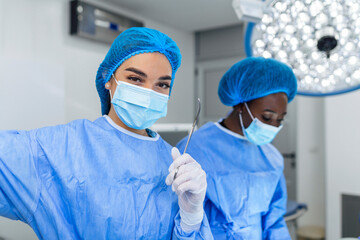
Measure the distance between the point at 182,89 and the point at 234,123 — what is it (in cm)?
221

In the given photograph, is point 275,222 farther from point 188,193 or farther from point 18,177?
point 18,177

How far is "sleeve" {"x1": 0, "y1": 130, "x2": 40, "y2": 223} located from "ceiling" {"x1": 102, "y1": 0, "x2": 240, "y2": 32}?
2.27m

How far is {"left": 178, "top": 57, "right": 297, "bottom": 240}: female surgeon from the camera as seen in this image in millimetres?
1126

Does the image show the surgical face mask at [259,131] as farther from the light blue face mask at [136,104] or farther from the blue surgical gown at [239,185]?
the light blue face mask at [136,104]

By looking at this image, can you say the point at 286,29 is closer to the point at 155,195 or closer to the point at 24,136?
the point at 155,195

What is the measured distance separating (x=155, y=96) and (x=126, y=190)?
26 cm

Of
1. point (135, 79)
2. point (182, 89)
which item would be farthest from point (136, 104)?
point (182, 89)

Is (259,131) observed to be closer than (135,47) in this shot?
No

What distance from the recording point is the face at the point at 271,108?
3.87 ft

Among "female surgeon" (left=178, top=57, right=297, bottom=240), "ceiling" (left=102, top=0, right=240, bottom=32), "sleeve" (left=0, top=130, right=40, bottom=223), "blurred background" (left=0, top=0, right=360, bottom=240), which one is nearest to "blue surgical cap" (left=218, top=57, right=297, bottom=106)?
"female surgeon" (left=178, top=57, right=297, bottom=240)

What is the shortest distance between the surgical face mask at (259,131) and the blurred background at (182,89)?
546 millimetres

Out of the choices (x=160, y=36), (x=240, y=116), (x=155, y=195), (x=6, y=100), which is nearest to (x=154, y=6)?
(x=6, y=100)

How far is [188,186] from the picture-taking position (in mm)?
700

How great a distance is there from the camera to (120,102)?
32.4 inches
